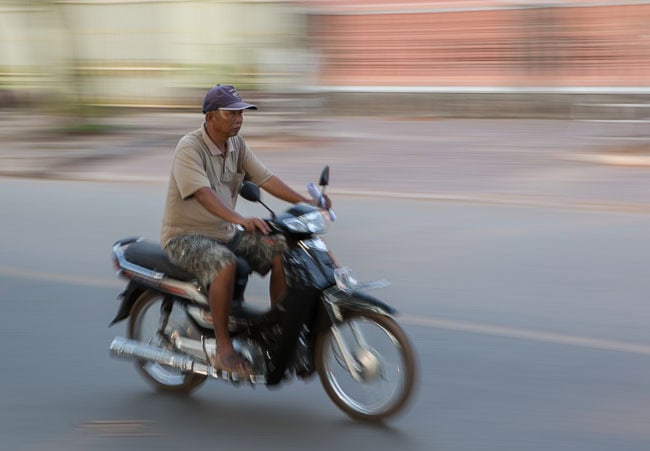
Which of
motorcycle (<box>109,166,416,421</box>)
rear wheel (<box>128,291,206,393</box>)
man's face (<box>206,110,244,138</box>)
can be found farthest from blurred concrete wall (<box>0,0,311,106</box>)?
man's face (<box>206,110,244,138</box>)

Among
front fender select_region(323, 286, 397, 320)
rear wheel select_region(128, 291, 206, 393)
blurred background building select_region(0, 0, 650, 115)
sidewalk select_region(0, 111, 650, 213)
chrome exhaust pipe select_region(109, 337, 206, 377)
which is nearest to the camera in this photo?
front fender select_region(323, 286, 397, 320)

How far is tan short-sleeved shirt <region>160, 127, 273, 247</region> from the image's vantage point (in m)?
5.11

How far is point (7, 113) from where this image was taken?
1947 cm

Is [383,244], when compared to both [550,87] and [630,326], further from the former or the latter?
[550,87]

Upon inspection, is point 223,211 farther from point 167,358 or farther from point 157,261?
point 167,358

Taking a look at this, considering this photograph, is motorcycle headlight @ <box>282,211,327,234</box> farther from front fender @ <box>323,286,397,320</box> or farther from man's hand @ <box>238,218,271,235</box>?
front fender @ <box>323,286,397,320</box>

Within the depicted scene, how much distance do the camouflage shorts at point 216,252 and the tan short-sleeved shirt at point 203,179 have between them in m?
0.06

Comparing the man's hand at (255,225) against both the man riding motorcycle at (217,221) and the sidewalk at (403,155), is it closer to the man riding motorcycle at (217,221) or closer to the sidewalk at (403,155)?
the man riding motorcycle at (217,221)

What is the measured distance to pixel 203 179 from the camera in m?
5.09

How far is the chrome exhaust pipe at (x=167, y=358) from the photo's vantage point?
17.0ft

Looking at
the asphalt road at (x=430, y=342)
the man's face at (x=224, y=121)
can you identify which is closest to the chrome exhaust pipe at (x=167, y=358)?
the asphalt road at (x=430, y=342)

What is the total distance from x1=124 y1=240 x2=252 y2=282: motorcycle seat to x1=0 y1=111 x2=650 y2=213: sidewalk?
5980 mm

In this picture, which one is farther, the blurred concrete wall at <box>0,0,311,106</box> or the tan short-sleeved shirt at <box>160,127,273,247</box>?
the blurred concrete wall at <box>0,0,311,106</box>

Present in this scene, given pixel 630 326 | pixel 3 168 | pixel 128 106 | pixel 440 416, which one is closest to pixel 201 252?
pixel 440 416
